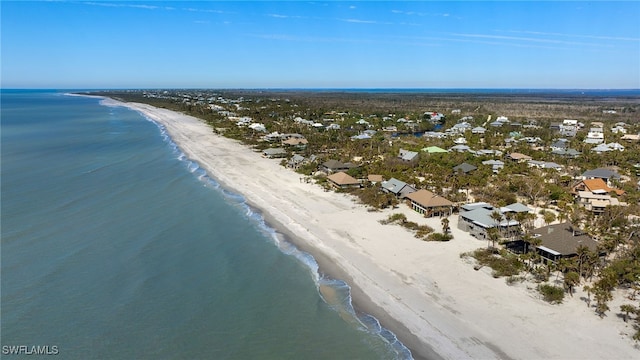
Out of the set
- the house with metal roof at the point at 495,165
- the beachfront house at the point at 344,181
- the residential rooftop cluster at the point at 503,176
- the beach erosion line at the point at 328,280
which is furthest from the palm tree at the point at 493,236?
the house with metal roof at the point at 495,165

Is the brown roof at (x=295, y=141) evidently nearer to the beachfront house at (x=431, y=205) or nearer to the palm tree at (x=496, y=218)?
the beachfront house at (x=431, y=205)

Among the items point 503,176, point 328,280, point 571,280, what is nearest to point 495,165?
point 503,176

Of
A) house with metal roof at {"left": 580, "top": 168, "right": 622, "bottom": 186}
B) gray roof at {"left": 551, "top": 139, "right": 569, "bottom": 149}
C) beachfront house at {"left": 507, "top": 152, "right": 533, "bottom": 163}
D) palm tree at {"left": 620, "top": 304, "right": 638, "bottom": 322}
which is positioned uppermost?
gray roof at {"left": 551, "top": 139, "right": 569, "bottom": 149}

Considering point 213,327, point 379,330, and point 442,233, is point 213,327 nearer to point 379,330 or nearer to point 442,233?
point 379,330

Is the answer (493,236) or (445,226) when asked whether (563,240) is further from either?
(445,226)

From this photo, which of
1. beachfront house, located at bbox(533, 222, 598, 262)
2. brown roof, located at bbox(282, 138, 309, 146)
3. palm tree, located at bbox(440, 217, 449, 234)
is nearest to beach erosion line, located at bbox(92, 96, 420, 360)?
palm tree, located at bbox(440, 217, 449, 234)

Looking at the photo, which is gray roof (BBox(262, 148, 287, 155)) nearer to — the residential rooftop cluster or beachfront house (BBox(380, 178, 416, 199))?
the residential rooftop cluster
